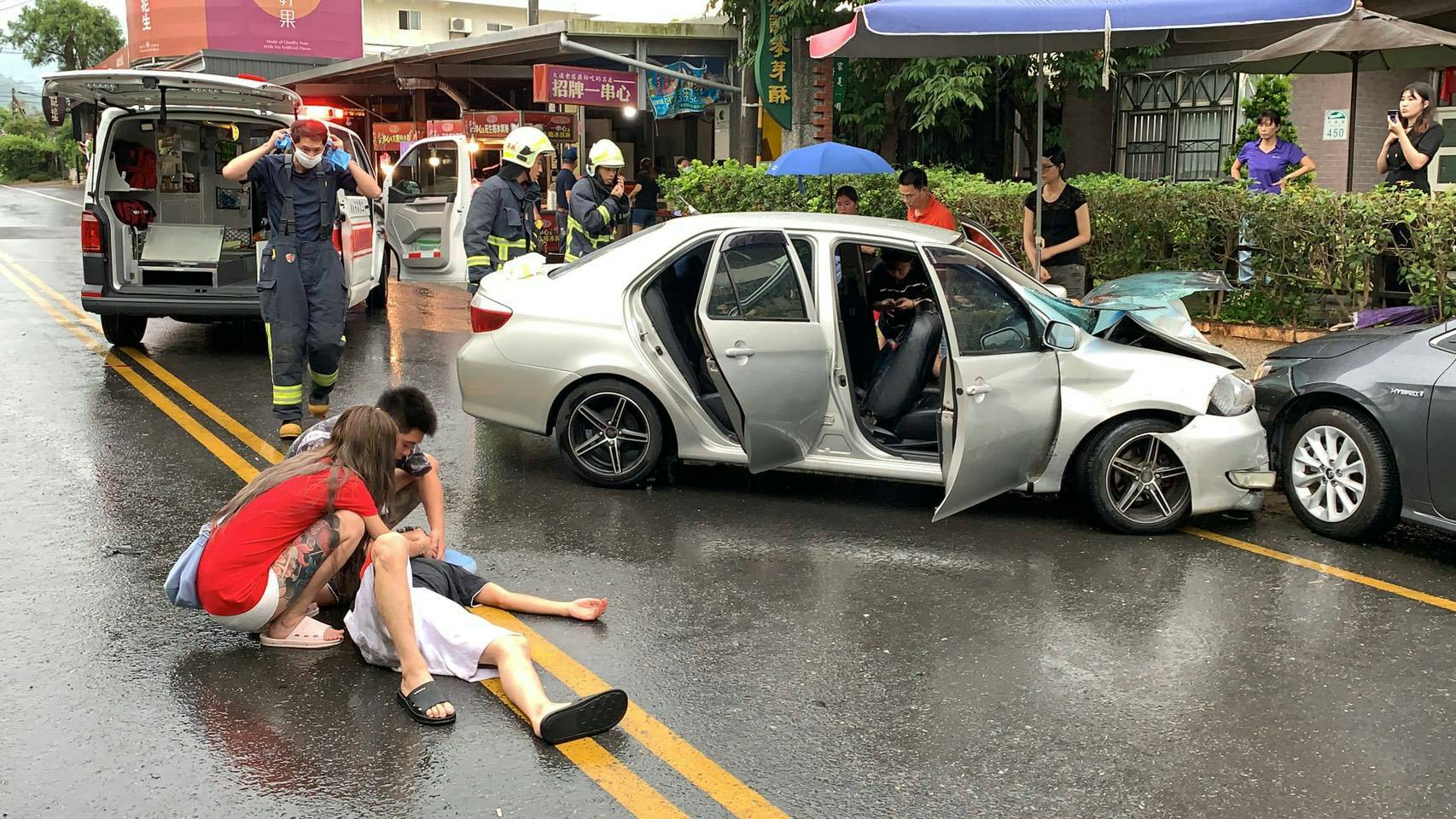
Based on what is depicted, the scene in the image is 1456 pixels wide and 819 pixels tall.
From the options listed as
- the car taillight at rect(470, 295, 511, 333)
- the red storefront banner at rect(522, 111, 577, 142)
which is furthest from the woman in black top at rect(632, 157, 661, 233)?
the car taillight at rect(470, 295, 511, 333)

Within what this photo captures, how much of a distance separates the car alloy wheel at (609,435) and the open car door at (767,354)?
1.95 feet

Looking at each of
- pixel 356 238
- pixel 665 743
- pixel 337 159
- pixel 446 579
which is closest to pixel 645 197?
pixel 356 238

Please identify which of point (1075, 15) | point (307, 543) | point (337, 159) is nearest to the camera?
point (307, 543)

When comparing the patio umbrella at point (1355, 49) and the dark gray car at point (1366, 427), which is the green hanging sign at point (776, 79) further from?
the dark gray car at point (1366, 427)

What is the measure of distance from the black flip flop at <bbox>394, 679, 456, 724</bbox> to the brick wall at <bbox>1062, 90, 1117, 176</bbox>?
52.6 ft

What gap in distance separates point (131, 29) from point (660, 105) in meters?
50.4

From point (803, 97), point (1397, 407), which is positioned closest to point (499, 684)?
point (1397, 407)

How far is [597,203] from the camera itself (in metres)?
10.9

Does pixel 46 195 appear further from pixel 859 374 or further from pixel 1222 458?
pixel 1222 458

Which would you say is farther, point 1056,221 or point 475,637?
point 1056,221

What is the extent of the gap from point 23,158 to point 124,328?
64378 mm

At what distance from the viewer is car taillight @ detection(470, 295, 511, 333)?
734cm

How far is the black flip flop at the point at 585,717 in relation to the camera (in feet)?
13.6

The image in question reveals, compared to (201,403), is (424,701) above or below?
below
